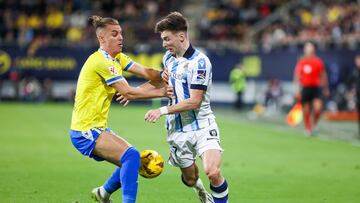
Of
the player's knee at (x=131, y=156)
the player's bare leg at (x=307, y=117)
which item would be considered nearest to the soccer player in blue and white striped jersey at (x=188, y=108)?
the player's knee at (x=131, y=156)

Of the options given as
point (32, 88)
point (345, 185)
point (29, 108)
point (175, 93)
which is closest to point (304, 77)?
point (345, 185)

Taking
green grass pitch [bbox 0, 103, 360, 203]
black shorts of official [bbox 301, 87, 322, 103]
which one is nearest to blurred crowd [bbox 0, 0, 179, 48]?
green grass pitch [bbox 0, 103, 360, 203]

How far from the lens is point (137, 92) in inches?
326

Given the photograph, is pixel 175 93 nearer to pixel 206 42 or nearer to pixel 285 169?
pixel 285 169

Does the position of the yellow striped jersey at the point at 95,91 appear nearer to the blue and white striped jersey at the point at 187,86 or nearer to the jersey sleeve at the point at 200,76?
the blue and white striped jersey at the point at 187,86

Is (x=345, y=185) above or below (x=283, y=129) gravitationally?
above

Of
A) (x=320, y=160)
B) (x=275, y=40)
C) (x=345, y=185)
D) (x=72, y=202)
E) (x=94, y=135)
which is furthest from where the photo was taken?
(x=275, y=40)

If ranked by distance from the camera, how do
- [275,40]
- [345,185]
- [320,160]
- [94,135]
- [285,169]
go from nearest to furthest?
1. [94,135]
2. [345,185]
3. [285,169]
4. [320,160]
5. [275,40]

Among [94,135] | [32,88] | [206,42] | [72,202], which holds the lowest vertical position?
[32,88]

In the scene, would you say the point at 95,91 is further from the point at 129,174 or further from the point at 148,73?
the point at 129,174

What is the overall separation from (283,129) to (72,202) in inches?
557

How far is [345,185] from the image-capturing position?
11156mm

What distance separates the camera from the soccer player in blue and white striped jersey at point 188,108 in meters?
8.20

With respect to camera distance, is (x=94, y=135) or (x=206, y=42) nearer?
(x=94, y=135)
